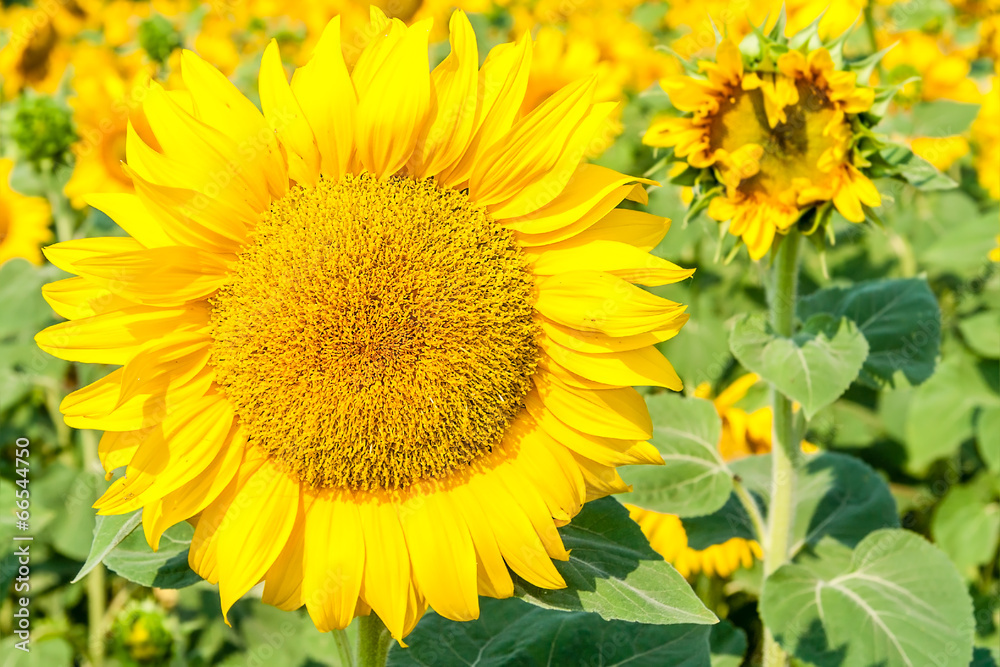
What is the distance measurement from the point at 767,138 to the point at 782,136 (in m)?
0.04

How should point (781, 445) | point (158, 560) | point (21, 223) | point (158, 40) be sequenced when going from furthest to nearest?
point (158, 40) < point (21, 223) < point (781, 445) < point (158, 560)

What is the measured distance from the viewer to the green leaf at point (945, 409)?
3.53m

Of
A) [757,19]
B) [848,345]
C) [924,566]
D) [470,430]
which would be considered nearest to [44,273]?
[470,430]

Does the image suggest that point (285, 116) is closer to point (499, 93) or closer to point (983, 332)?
point (499, 93)

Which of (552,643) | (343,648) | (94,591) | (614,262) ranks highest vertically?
(614,262)

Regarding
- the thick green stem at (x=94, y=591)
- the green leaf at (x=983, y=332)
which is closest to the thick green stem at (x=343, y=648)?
the thick green stem at (x=94, y=591)

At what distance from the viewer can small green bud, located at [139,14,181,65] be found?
15.4ft

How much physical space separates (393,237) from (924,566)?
1.60 metres

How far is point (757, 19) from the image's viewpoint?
A: 5.29 m

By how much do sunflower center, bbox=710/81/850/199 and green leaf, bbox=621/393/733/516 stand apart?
2.51 ft

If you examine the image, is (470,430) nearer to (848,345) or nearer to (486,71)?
(486,71)

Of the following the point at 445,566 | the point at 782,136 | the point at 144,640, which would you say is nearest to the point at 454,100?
the point at 445,566

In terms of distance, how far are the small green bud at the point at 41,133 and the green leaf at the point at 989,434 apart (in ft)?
12.5

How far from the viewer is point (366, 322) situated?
1.47 metres
